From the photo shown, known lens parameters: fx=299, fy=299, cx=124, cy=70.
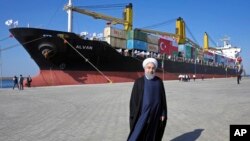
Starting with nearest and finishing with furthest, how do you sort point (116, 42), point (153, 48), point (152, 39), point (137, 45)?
point (116, 42)
point (137, 45)
point (153, 48)
point (152, 39)

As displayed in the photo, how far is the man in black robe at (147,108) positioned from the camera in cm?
407

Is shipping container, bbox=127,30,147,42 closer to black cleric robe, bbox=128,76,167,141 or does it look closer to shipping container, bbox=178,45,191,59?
shipping container, bbox=178,45,191,59

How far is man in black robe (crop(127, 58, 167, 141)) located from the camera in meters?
4.07

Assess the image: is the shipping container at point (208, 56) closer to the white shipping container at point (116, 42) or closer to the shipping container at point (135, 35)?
the shipping container at point (135, 35)

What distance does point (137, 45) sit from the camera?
114 ft

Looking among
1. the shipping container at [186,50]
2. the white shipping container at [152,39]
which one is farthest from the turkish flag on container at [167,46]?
the shipping container at [186,50]

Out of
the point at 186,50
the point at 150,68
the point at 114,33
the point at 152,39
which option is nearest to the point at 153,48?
the point at 152,39

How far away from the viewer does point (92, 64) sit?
27.5 meters

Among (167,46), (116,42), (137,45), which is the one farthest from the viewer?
(167,46)

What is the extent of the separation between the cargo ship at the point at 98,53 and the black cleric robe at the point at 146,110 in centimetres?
2136

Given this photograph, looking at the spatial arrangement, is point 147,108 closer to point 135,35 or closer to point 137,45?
point 135,35

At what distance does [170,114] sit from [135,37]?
26565mm

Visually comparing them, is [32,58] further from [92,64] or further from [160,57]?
[160,57]

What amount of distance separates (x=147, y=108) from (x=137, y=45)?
3080 centimetres
